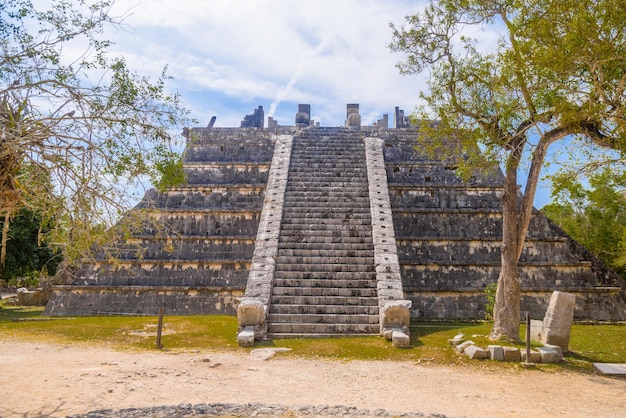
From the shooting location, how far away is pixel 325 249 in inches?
532

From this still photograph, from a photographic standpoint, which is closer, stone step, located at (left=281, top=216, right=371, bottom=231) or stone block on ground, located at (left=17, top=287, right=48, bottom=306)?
stone step, located at (left=281, top=216, right=371, bottom=231)

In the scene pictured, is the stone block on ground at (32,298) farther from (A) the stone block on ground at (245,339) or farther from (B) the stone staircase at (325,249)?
(A) the stone block on ground at (245,339)

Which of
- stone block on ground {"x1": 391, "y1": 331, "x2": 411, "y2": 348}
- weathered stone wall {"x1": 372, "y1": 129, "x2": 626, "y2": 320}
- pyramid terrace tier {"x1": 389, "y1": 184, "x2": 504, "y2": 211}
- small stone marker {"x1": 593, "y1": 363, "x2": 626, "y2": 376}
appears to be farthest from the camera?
pyramid terrace tier {"x1": 389, "y1": 184, "x2": 504, "y2": 211}

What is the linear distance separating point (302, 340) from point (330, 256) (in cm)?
→ 338

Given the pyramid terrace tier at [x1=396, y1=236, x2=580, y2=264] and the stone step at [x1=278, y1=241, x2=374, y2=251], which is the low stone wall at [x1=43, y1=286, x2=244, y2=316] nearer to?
the stone step at [x1=278, y1=241, x2=374, y2=251]

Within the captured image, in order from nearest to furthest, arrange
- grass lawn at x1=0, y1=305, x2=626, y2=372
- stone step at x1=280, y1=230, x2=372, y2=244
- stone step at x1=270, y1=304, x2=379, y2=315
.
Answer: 1. grass lawn at x1=0, y1=305, x2=626, y2=372
2. stone step at x1=270, y1=304, x2=379, y2=315
3. stone step at x1=280, y1=230, x2=372, y2=244

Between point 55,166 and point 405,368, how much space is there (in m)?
6.30

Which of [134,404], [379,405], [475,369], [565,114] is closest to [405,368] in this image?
[475,369]

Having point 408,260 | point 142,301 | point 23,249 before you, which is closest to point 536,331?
point 408,260

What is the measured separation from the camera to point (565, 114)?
30.0 ft

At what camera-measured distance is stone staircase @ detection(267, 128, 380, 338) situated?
1108cm

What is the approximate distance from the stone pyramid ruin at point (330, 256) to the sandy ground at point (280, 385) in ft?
7.38

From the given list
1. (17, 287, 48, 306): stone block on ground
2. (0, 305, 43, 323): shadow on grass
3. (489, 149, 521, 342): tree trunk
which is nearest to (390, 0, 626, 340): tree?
(489, 149, 521, 342): tree trunk

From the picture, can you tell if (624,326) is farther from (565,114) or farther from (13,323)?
(13,323)
